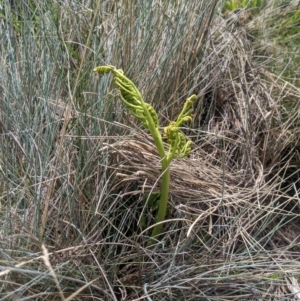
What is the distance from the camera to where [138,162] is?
1.22m

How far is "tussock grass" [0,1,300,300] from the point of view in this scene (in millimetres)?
1046

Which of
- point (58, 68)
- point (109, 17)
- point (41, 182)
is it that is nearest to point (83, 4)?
point (109, 17)

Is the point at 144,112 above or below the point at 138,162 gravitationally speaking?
above

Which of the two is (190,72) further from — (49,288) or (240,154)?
(49,288)

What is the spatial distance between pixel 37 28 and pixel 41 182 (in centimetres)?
63

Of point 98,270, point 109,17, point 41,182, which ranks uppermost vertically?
point 109,17

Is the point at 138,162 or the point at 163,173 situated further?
the point at 138,162

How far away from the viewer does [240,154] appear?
4.68ft

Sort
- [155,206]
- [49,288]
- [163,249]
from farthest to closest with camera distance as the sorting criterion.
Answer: [155,206], [163,249], [49,288]

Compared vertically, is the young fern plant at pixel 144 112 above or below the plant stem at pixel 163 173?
above

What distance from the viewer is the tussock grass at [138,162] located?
1046 millimetres

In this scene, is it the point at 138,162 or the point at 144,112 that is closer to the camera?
the point at 144,112

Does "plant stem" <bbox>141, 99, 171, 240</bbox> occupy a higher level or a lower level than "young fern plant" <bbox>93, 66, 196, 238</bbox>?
lower

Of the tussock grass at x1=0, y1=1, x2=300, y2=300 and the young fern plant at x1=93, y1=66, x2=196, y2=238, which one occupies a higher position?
the young fern plant at x1=93, y1=66, x2=196, y2=238
